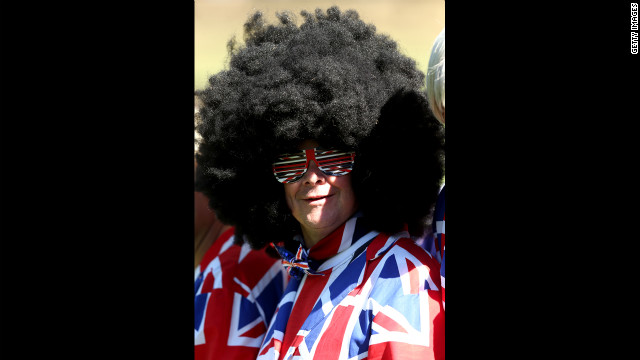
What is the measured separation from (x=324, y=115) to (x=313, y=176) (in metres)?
0.25

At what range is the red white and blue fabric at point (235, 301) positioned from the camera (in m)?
2.52

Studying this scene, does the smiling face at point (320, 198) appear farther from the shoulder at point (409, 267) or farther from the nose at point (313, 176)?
the shoulder at point (409, 267)

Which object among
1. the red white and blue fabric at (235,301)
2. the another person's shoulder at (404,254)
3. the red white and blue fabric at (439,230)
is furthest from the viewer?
the red white and blue fabric at (235,301)

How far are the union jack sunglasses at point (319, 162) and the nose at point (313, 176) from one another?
0.01 meters

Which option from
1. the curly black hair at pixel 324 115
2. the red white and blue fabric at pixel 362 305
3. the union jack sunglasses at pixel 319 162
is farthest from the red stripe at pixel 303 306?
the union jack sunglasses at pixel 319 162

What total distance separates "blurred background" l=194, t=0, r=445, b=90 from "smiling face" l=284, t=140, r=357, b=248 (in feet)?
2.02

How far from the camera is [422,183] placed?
249cm

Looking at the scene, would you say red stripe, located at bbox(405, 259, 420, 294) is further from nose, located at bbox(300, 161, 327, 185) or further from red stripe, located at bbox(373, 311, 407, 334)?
nose, located at bbox(300, 161, 327, 185)

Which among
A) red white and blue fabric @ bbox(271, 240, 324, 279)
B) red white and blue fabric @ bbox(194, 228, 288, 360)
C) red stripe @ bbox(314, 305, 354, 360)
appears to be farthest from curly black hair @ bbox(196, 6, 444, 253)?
red stripe @ bbox(314, 305, 354, 360)

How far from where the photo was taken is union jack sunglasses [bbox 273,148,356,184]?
2.26 meters
